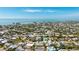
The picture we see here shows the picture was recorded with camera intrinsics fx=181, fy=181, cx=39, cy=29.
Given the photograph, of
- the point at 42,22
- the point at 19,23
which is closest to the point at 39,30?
the point at 42,22
